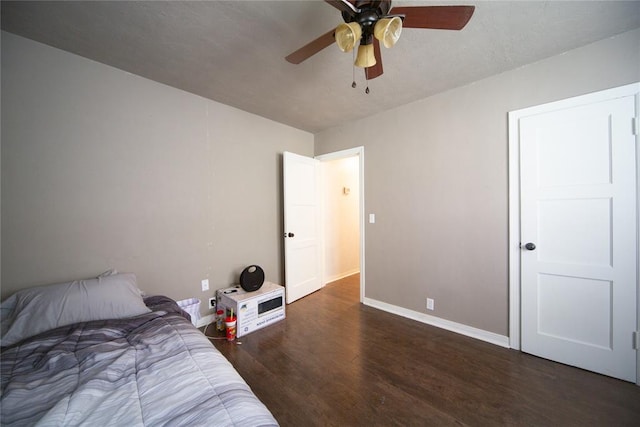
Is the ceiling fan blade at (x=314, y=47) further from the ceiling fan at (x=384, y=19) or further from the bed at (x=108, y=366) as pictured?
the bed at (x=108, y=366)

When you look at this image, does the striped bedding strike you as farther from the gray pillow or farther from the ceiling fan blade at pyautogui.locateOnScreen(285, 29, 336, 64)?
the ceiling fan blade at pyautogui.locateOnScreen(285, 29, 336, 64)

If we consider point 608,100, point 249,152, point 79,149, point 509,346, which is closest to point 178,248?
point 79,149

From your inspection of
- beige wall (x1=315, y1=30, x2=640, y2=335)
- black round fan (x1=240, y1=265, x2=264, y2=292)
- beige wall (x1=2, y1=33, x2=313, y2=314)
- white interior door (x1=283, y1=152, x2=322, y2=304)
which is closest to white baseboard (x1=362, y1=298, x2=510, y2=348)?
beige wall (x1=315, y1=30, x2=640, y2=335)

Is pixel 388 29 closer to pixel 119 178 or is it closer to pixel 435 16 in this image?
pixel 435 16

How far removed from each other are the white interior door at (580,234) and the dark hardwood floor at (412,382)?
23cm

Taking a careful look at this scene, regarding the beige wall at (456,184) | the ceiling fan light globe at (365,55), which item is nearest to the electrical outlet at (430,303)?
the beige wall at (456,184)

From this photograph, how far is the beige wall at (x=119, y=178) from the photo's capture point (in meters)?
1.68

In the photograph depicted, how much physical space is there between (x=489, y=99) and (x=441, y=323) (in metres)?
2.32

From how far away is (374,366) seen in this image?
1896 mm

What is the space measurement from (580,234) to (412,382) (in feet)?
5.81

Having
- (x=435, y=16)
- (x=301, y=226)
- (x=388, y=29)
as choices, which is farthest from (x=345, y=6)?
(x=301, y=226)

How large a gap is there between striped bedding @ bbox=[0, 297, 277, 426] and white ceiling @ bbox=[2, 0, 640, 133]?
2.01 m

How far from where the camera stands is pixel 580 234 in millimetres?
1850

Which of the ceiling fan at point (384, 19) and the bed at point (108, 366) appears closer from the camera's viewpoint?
the bed at point (108, 366)
